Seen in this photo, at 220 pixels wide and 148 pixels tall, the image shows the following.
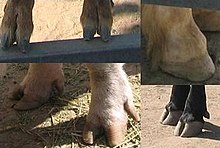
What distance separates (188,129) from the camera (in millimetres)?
1056

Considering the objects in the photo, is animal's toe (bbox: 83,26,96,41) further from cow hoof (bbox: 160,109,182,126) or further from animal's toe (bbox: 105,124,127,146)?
animal's toe (bbox: 105,124,127,146)

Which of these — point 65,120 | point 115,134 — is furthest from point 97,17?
point 65,120

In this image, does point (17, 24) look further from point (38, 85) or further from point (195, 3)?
point (38, 85)

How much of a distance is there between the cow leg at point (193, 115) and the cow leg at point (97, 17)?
19cm

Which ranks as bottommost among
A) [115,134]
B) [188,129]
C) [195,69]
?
[115,134]

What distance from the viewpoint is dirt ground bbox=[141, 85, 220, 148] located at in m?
1.01

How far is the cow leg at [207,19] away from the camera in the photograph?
3.15ft

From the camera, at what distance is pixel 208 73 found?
912mm

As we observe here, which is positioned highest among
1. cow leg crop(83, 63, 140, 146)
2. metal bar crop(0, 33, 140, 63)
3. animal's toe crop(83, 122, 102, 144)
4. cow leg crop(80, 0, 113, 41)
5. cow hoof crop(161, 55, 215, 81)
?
cow leg crop(80, 0, 113, 41)

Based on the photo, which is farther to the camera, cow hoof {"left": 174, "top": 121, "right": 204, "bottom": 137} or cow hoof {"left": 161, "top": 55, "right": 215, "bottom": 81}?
cow hoof {"left": 174, "top": 121, "right": 204, "bottom": 137}

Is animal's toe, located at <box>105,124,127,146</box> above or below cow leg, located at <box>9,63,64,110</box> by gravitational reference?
below

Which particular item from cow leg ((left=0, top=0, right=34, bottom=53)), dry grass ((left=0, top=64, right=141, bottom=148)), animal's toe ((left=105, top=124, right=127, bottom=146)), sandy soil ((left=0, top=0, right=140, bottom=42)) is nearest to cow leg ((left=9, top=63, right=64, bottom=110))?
dry grass ((left=0, top=64, right=141, bottom=148))

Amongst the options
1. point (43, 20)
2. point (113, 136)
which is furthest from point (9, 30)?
point (43, 20)

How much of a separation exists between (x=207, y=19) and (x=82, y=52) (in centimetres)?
21
